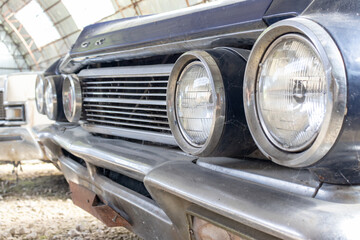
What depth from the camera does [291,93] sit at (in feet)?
3.56

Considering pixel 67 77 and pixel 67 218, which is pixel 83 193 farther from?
pixel 67 218

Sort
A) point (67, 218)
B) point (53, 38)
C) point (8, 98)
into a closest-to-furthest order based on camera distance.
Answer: point (67, 218)
point (8, 98)
point (53, 38)

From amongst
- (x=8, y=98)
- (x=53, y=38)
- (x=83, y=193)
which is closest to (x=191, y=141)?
(x=83, y=193)

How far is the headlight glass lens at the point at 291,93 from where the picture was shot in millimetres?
1014

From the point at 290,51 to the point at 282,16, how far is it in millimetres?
156

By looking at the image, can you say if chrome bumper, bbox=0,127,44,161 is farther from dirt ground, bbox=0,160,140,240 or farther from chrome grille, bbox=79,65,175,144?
chrome grille, bbox=79,65,175,144

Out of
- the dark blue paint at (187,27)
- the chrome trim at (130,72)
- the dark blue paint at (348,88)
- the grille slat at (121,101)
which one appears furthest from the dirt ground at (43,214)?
the dark blue paint at (348,88)

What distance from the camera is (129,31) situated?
1.93m

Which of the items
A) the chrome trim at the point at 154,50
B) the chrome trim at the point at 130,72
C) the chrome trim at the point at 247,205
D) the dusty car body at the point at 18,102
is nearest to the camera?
the chrome trim at the point at 247,205

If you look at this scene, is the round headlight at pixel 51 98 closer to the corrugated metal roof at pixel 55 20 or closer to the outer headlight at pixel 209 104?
the outer headlight at pixel 209 104

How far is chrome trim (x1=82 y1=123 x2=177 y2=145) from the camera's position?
5.80 ft

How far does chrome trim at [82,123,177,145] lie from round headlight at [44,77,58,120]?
410 millimetres

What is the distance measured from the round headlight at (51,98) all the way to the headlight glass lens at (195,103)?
1487 mm

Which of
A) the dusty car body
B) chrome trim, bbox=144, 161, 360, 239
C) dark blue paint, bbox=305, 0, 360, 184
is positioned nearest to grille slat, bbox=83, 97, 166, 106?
chrome trim, bbox=144, 161, 360, 239
